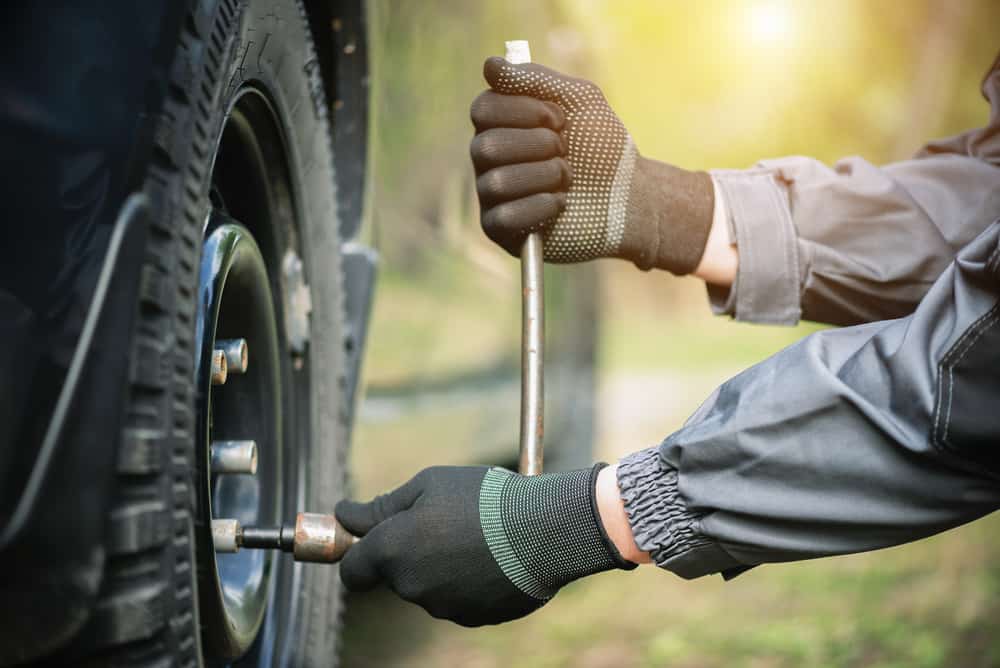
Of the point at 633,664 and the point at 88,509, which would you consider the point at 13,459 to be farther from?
the point at 633,664

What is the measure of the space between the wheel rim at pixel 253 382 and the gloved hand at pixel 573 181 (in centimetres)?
28

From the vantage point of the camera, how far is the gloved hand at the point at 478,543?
3.48 ft

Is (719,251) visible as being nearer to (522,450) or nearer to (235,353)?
(522,450)

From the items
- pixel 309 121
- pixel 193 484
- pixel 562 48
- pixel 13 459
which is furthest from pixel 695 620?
pixel 13 459

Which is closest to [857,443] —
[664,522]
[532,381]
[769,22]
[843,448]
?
[843,448]

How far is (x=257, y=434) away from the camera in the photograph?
3.84ft

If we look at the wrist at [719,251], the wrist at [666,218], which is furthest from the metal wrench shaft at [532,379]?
the wrist at [719,251]

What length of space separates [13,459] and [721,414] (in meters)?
0.69

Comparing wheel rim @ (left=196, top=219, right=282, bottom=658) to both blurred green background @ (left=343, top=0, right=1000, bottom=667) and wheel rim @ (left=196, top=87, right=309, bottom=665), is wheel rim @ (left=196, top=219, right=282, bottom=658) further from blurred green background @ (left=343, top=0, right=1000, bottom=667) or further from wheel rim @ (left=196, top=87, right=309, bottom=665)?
blurred green background @ (left=343, top=0, right=1000, bottom=667)

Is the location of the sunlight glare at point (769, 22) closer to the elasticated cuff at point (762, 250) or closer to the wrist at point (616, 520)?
the elasticated cuff at point (762, 250)

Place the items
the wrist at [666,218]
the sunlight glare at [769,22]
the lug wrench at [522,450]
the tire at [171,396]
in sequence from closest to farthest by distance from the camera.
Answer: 1. the tire at [171,396]
2. the lug wrench at [522,450]
3. the wrist at [666,218]
4. the sunlight glare at [769,22]

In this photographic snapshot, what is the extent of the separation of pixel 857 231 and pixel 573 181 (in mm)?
468

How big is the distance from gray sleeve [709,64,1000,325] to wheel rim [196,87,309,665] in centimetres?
70

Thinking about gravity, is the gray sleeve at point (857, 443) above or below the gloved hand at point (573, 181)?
below
